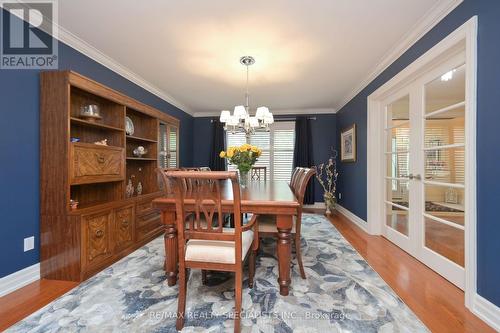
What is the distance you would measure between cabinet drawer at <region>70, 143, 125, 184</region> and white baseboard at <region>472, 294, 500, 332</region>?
3303 millimetres

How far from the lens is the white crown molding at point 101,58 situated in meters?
2.21

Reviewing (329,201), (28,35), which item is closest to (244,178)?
(28,35)

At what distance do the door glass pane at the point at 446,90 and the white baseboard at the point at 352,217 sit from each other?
1.98 metres

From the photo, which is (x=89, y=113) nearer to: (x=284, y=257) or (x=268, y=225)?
(x=268, y=225)

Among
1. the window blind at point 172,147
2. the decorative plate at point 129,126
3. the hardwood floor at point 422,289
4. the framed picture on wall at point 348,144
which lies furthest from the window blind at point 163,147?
the framed picture on wall at point 348,144

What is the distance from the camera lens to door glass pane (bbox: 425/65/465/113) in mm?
1859

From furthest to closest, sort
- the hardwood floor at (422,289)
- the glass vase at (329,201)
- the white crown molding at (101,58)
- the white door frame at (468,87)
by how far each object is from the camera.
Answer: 1. the glass vase at (329,201)
2. the white crown molding at (101,58)
3. the white door frame at (468,87)
4. the hardwood floor at (422,289)

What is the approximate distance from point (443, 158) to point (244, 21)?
7.41 ft

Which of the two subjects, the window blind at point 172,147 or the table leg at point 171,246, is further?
the window blind at point 172,147

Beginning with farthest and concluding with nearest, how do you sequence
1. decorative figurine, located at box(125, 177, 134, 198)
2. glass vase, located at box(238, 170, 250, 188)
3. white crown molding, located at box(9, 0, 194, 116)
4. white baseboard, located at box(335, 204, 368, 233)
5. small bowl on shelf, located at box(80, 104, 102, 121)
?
white baseboard, located at box(335, 204, 368, 233) < decorative figurine, located at box(125, 177, 134, 198) < glass vase, located at box(238, 170, 250, 188) < small bowl on shelf, located at box(80, 104, 102, 121) < white crown molding, located at box(9, 0, 194, 116)

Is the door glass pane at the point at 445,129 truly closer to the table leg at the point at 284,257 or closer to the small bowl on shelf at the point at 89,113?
the table leg at the point at 284,257

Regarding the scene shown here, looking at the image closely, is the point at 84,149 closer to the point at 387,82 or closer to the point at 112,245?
the point at 112,245

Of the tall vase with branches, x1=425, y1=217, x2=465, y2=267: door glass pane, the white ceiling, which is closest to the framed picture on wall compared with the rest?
the tall vase with branches

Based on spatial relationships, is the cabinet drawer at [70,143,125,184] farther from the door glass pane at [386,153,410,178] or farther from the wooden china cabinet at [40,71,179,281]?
the door glass pane at [386,153,410,178]
